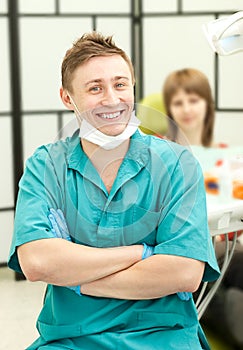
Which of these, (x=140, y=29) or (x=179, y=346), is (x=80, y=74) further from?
(x=140, y=29)

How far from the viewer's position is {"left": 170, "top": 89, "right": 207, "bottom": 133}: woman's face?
226cm

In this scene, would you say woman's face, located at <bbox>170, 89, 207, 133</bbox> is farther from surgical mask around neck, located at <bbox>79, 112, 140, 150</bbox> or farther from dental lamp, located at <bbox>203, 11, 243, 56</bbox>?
surgical mask around neck, located at <bbox>79, 112, 140, 150</bbox>

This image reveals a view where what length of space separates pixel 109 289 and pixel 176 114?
4.10 ft

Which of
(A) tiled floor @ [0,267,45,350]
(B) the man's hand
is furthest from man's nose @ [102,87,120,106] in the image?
(A) tiled floor @ [0,267,45,350]

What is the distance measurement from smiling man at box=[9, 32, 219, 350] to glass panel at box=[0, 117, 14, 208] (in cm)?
201

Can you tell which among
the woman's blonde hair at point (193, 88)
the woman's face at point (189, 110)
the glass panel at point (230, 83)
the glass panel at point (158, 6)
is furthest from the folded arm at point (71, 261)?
the glass panel at point (158, 6)

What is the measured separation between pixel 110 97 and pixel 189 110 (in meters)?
1.14

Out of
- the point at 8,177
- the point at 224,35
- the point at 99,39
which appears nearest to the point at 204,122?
the point at 224,35

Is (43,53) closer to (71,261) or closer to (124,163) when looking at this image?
(124,163)

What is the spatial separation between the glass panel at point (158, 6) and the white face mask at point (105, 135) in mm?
2158

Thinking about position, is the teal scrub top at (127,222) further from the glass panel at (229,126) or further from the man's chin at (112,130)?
the glass panel at (229,126)

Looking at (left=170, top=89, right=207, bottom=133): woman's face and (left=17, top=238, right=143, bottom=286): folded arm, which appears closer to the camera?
(left=17, top=238, right=143, bottom=286): folded arm

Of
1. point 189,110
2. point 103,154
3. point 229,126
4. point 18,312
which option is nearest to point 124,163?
point 103,154

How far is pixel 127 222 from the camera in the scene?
1.27m
